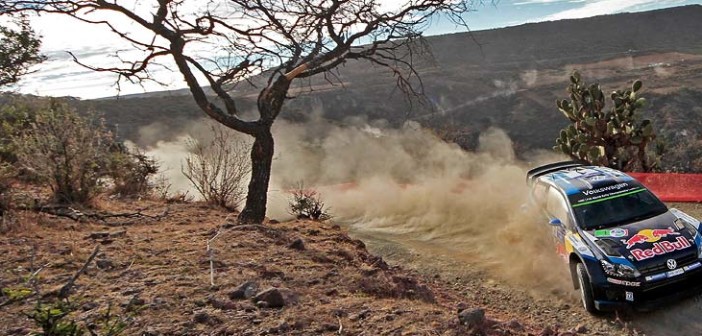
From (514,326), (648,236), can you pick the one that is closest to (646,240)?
(648,236)

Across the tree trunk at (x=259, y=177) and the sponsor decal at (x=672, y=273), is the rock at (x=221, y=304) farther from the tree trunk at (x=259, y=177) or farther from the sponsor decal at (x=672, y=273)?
the sponsor decal at (x=672, y=273)

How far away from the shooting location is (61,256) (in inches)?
252

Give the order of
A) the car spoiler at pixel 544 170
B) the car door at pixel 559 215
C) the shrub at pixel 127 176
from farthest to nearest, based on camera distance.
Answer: the shrub at pixel 127 176
the car spoiler at pixel 544 170
the car door at pixel 559 215

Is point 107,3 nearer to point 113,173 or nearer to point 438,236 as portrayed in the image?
point 113,173

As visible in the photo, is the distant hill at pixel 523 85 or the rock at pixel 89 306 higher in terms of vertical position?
the distant hill at pixel 523 85

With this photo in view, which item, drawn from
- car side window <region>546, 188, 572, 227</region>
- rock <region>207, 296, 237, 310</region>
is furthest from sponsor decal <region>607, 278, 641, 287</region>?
rock <region>207, 296, 237, 310</region>

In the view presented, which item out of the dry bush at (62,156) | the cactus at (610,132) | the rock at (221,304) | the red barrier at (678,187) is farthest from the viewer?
the cactus at (610,132)

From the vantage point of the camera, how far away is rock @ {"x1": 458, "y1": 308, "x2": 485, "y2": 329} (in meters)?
5.10

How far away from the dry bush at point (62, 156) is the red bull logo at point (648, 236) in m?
8.81

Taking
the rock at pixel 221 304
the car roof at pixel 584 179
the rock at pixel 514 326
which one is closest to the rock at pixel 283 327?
the rock at pixel 221 304

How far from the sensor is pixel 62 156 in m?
9.59

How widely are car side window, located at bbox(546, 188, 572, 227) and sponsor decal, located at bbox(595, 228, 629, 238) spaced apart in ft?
1.96

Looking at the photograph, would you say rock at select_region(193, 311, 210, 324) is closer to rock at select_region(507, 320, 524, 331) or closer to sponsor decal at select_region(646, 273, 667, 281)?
rock at select_region(507, 320, 524, 331)

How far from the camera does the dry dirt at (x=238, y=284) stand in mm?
4762
